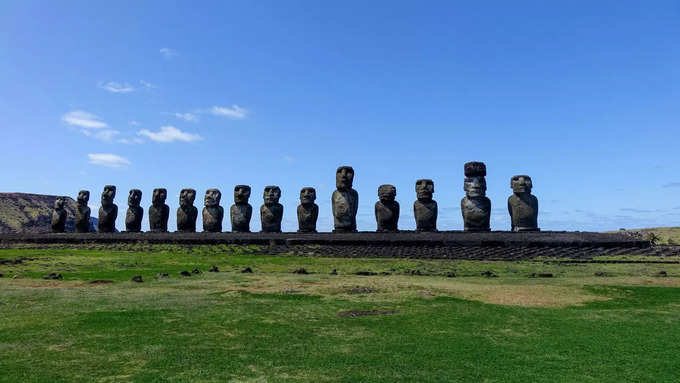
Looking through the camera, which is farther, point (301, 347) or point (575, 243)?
point (575, 243)

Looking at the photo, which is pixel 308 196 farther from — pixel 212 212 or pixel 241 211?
pixel 212 212

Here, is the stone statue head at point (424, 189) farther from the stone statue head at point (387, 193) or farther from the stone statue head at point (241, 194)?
the stone statue head at point (241, 194)

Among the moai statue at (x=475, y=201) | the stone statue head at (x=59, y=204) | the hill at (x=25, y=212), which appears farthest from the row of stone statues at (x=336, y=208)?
the hill at (x=25, y=212)

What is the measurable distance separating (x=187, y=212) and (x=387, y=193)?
37.0ft

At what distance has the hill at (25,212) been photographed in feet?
164

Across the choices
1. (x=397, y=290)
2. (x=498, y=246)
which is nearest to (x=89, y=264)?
(x=397, y=290)

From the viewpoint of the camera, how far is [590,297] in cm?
663

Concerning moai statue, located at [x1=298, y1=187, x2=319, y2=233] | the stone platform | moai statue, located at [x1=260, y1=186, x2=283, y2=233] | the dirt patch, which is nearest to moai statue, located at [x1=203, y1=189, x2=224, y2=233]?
the stone platform

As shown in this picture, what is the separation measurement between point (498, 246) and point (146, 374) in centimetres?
1484

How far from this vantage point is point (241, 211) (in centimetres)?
2452

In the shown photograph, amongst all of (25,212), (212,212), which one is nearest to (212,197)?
(212,212)

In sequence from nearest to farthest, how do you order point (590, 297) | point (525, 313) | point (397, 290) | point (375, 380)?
point (375, 380) < point (525, 313) < point (590, 297) < point (397, 290)

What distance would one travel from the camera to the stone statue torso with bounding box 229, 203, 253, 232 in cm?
2447

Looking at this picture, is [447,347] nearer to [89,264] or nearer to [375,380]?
[375,380]
